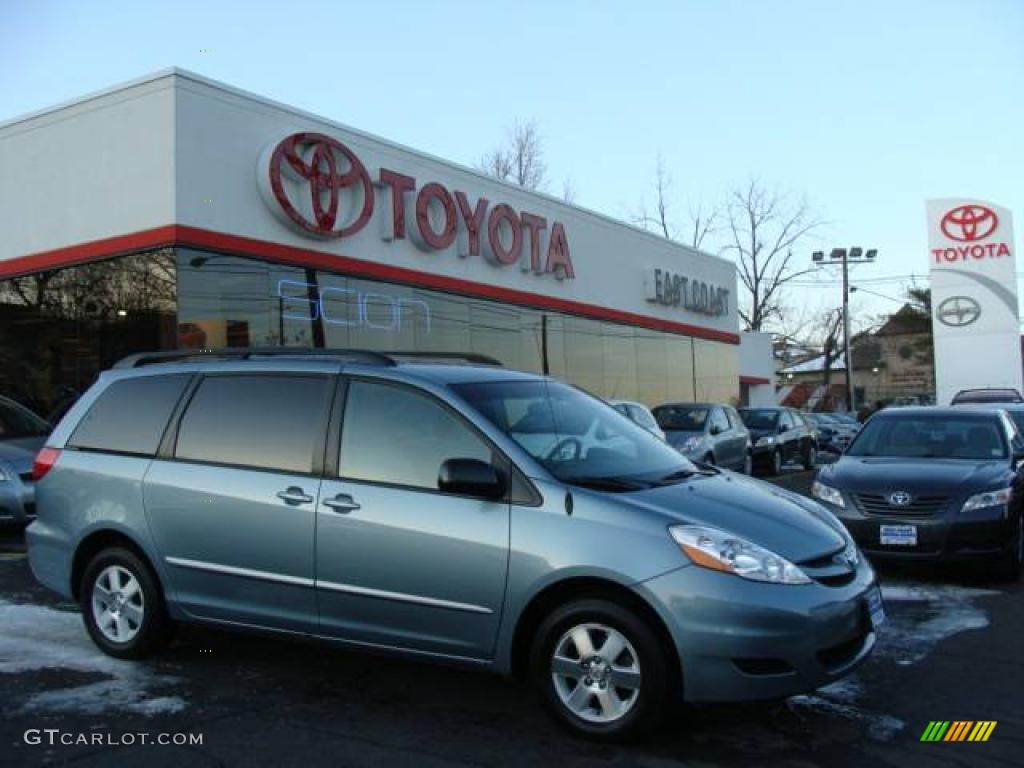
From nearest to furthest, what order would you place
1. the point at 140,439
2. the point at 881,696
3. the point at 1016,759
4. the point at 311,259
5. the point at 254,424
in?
1. the point at 1016,759
2. the point at 881,696
3. the point at 254,424
4. the point at 140,439
5. the point at 311,259

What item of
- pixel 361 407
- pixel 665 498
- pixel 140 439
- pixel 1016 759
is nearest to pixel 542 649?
pixel 665 498

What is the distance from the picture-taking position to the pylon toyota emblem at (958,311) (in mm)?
30062

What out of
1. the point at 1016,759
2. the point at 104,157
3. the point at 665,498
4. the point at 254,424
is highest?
the point at 104,157

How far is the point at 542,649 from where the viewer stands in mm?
4312

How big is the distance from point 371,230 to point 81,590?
12147 millimetres

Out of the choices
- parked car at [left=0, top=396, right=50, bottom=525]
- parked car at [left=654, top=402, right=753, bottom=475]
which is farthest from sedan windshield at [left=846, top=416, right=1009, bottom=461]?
parked car at [left=0, top=396, right=50, bottom=525]

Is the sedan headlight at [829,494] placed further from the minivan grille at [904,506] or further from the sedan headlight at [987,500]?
the sedan headlight at [987,500]

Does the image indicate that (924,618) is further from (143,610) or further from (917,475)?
(143,610)

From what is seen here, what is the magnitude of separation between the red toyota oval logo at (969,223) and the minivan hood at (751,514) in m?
28.6

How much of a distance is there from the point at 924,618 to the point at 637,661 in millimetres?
3402

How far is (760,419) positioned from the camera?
20.7 m

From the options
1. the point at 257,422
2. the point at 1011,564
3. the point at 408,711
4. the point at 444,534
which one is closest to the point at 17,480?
the point at 257,422

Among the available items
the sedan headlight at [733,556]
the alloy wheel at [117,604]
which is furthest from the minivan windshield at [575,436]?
the alloy wheel at [117,604]

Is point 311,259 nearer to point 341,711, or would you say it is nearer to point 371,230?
point 371,230
